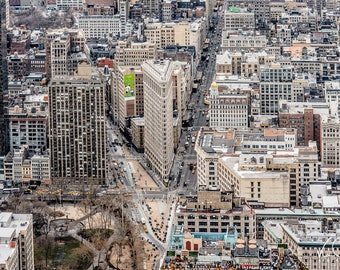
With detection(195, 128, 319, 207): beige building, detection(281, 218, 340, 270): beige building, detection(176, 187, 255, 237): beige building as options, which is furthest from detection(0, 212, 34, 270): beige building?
detection(195, 128, 319, 207): beige building

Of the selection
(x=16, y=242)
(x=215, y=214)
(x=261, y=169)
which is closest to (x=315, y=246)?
(x=215, y=214)

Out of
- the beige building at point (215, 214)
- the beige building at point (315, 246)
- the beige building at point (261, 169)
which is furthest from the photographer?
the beige building at point (261, 169)

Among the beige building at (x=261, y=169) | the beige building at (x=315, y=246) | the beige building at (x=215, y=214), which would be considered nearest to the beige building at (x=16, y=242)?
the beige building at (x=215, y=214)

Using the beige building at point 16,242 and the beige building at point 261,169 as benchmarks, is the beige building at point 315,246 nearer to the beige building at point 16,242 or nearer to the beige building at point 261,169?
the beige building at point 261,169

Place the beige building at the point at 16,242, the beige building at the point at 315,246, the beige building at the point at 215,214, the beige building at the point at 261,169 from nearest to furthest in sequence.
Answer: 1. the beige building at the point at 16,242
2. the beige building at the point at 315,246
3. the beige building at the point at 215,214
4. the beige building at the point at 261,169

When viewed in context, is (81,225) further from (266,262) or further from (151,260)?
(266,262)

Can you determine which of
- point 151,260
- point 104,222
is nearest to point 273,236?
point 151,260
